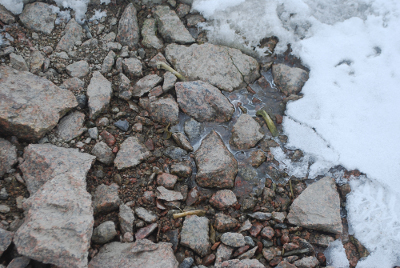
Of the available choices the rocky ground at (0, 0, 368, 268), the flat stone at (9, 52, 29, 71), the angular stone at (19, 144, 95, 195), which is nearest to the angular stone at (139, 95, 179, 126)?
the rocky ground at (0, 0, 368, 268)

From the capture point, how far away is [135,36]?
3955 millimetres

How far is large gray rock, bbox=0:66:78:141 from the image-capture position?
285 cm

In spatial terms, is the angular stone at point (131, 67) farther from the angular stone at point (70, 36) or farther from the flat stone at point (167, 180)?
the flat stone at point (167, 180)

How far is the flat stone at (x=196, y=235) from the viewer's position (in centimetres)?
275

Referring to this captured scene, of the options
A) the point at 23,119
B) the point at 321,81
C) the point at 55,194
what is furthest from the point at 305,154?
the point at 23,119

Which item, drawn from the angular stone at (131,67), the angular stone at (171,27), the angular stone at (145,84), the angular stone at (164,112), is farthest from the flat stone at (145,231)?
the angular stone at (171,27)

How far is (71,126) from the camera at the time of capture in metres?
3.18

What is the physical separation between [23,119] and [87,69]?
3.55ft

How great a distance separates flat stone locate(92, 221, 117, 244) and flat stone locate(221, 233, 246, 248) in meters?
1.09

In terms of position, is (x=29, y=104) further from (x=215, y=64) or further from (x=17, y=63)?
(x=215, y=64)

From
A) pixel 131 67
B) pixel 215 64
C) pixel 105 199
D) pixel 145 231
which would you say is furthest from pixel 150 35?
pixel 145 231

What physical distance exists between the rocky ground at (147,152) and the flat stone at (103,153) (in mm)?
15

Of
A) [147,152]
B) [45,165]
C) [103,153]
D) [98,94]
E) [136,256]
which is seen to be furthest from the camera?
[98,94]

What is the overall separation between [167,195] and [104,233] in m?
0.72
